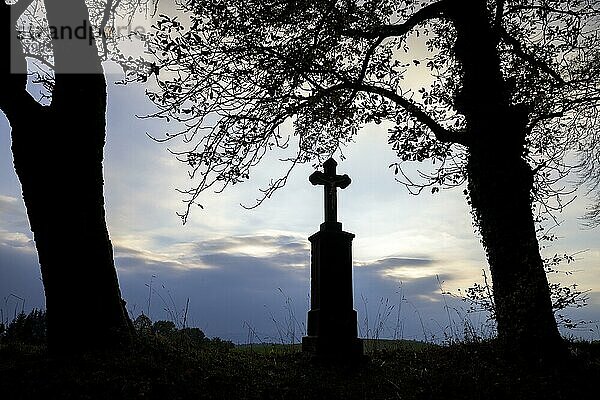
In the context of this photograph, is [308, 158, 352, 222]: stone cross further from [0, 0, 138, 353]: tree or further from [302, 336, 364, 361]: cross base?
[0, 0, 138, 353]: tree

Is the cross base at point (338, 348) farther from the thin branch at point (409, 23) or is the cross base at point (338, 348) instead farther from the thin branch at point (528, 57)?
the thin branch at point (528, 57)

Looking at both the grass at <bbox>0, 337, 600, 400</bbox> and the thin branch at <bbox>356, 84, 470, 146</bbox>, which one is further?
the thin branch at <bbox>356, 84, 470, 146</bbox>

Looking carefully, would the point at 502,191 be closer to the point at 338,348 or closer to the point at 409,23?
the point at 409,23

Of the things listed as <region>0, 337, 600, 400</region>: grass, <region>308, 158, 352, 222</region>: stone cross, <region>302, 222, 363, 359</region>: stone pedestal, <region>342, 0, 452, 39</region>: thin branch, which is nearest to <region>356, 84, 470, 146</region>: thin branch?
<region>342, 0, 452, 39</region>: thin branch

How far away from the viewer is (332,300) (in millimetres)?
8945

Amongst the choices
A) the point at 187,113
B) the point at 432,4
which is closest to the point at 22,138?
the point at 187,113

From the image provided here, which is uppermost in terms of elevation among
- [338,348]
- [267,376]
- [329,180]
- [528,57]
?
[528,57]

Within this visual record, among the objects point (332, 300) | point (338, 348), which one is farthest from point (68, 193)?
point (338, 348)

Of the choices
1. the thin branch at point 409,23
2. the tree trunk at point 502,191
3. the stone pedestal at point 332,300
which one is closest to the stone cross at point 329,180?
the stone pedestal at point 332,300

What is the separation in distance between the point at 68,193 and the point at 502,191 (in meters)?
6.41

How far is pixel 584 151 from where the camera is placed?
11422 mm

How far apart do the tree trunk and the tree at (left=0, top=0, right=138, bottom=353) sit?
221 inches

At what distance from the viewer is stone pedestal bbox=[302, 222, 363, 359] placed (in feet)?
28.6

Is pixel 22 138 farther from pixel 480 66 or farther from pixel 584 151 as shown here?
pixel 584 151
